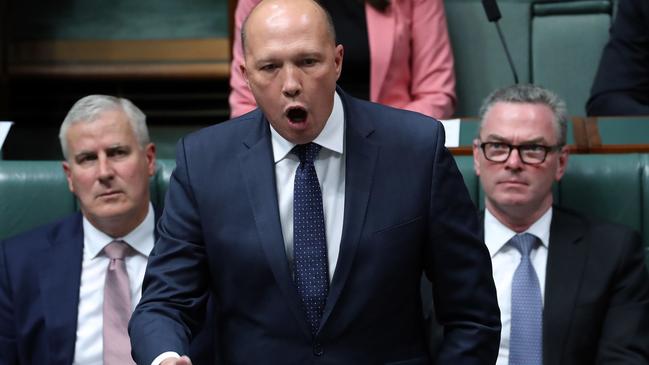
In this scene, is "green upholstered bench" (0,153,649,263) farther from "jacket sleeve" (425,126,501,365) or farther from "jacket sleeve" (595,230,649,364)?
"jacket sleeve" (425,126,501,365)

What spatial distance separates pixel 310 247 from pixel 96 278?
81 centimetres

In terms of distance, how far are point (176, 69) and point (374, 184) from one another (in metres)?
1.97

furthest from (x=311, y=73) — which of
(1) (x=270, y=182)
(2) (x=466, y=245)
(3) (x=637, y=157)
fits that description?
(3) (x=637, y=157)

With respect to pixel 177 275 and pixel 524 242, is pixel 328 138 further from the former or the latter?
pixel 524 242

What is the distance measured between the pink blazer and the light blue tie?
728 mm

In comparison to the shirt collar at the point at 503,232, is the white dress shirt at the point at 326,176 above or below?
above

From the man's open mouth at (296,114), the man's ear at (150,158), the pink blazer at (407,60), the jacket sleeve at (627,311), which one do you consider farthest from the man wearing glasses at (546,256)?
the man's open mouth at (296,114)

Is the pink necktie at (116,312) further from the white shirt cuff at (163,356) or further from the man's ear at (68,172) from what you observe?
the white shirt cuff at (163,356)

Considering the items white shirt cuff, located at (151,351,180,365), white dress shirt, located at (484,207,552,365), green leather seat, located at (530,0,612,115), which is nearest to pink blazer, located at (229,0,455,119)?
green leather seat, located at (530,0,612,115)

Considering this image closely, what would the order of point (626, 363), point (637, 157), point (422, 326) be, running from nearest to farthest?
1. point (422, 326)
2. point (626, 363)
3. point (637, 157)

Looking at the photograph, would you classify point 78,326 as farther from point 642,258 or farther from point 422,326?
point 642,258

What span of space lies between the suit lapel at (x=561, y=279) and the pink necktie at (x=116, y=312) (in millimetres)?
807

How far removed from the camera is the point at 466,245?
1595mm

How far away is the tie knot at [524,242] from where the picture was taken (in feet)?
7.37
